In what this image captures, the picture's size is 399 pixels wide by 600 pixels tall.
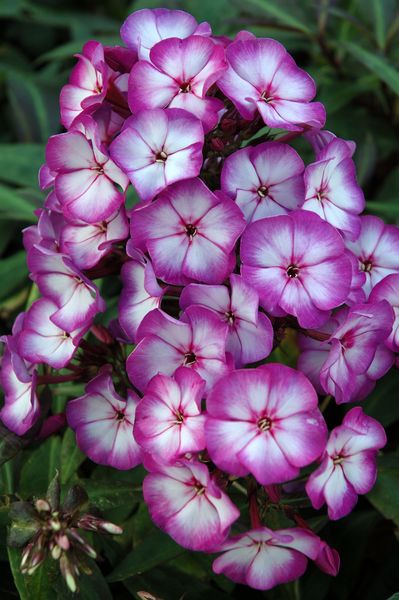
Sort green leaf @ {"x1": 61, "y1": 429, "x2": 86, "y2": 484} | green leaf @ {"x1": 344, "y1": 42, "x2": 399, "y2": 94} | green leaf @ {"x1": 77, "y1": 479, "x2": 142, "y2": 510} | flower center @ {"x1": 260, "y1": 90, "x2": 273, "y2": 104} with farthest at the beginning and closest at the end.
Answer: green leaf @ {"x1": 344, "y1": 42, "x2": 399, "y2": 94} < green leaf @ {"x1": 61, "y1": 429, "x2": 86, "y2": 484} < green leaf @ {"x1": 77, "y1": 479, "x2": 142, "y2": 510} < flower center @ {"x1": 260, "y1": 90, "x2": 273, "y2": 104}

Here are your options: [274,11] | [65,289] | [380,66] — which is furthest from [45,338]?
[274,11]

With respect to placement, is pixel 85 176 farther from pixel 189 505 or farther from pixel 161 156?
pixel 189 505

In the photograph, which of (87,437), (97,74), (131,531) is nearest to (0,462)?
(87,437)

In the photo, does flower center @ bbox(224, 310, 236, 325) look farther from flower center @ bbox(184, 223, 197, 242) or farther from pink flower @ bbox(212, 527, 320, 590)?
pink flower @ bbox(212, 527, 320, 590)

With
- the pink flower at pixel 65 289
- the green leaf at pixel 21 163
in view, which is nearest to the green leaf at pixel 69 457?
the pink flower at pixel 65 289

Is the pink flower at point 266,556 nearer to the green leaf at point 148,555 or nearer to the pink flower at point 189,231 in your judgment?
the green leaf at point 148,555

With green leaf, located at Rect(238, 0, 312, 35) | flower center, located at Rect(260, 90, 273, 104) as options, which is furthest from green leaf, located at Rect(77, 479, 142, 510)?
green leaf, located at Rect(238, 0, 312, 35)
